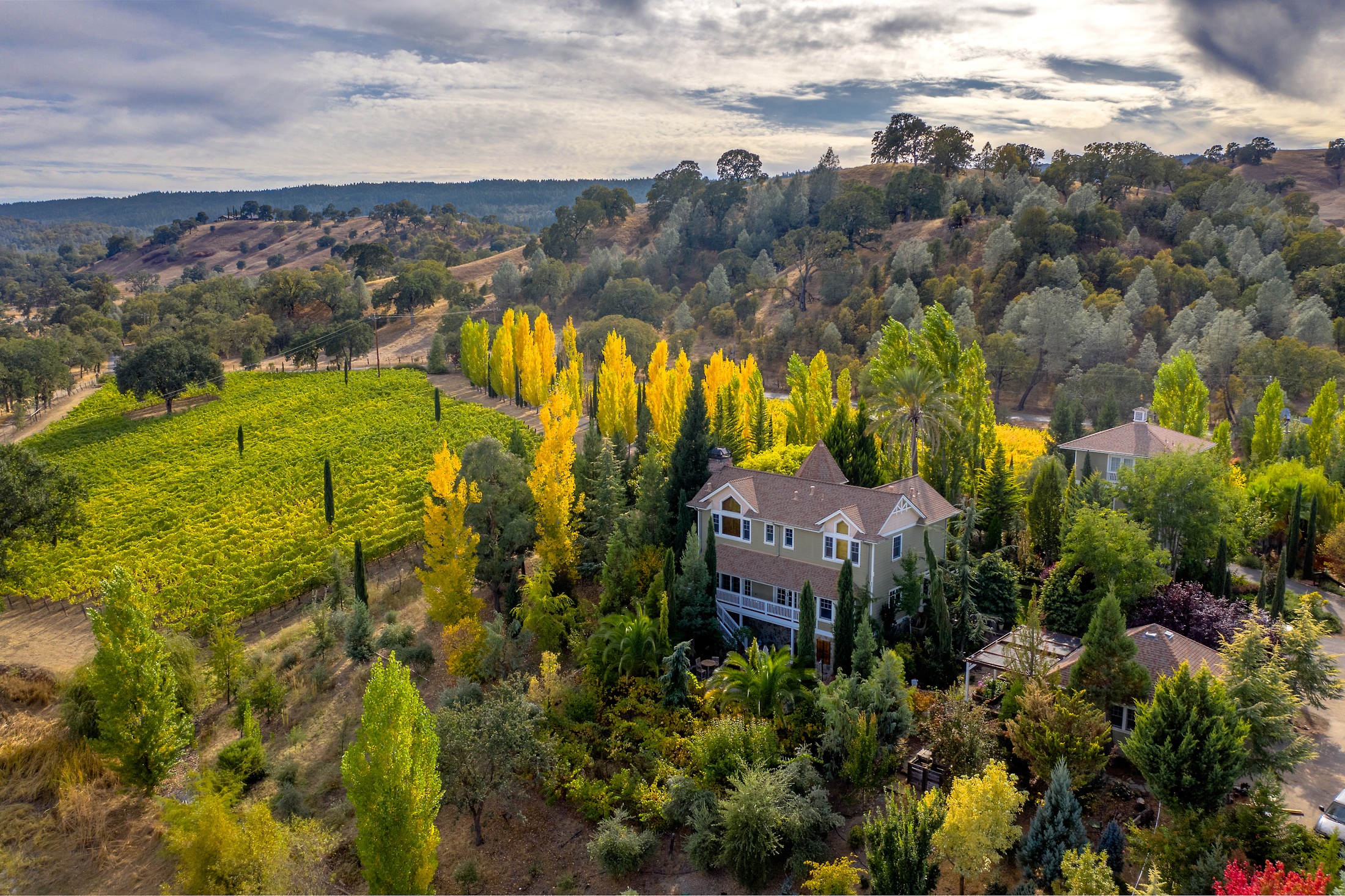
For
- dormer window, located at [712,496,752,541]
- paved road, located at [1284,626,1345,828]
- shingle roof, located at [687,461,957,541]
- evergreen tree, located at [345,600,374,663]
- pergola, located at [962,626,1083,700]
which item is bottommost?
evergreen tree, located at [345,600,374,663]

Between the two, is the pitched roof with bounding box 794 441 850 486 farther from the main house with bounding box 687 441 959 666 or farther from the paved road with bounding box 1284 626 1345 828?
the paved road with bounding box 1284 626 1345 828

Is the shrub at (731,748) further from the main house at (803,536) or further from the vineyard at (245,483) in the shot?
the vineyard at (245,483)

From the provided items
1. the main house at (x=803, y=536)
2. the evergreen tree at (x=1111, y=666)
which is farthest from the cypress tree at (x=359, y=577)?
the evergreen tree at (x=1111, y=666)

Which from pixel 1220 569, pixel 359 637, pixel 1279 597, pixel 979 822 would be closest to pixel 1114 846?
pixel 979 822

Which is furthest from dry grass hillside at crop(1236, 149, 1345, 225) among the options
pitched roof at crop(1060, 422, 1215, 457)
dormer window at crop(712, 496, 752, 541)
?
dormer window at crop(712, 496, 752, 541)

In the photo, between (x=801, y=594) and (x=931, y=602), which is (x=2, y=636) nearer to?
(x=801, y=594)

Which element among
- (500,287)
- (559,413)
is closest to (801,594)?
(559,413)

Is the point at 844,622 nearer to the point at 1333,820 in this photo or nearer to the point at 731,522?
the point at 731,522
